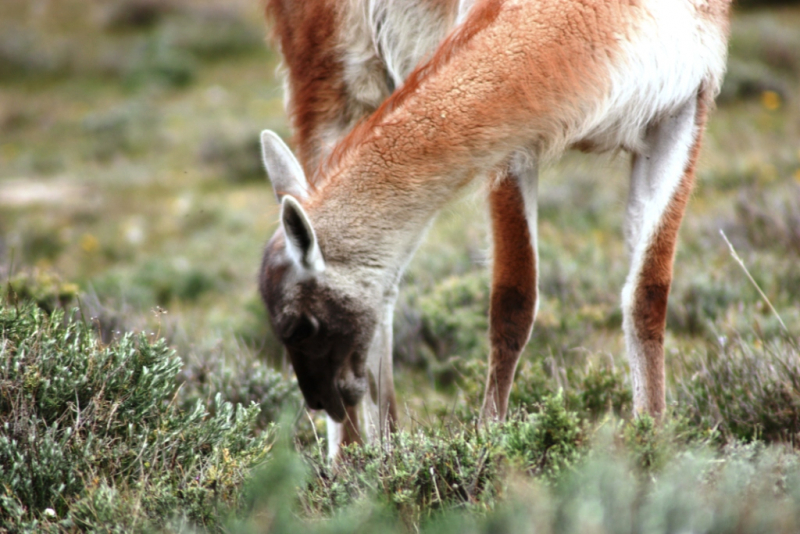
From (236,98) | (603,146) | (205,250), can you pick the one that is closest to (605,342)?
(603,146)

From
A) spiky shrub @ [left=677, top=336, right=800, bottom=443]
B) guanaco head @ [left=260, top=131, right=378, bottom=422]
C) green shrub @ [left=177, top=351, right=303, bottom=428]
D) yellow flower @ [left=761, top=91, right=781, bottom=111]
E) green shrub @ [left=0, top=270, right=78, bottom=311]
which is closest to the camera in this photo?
guanaco head @ [left=260, top=131, right=378, bottom=422]

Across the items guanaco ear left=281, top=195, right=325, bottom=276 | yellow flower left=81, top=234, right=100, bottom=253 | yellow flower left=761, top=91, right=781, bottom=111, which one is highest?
guanaco ear left=281, top=195, right=325, bottom=276

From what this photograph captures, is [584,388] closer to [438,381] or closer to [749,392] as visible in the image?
[749,392]

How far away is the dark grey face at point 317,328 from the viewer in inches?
114

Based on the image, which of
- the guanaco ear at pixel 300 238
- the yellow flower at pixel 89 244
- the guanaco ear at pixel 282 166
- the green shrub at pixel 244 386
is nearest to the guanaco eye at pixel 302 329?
the guanaco ear at pixel 300 238

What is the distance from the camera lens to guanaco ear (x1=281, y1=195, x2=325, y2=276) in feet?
8.67

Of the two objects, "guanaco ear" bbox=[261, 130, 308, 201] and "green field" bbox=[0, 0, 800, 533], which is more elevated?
"guanaco ear" bbox=[261, 130, 308, 201]

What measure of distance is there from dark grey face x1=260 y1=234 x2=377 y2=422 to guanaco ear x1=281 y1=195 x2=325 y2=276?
6 cm

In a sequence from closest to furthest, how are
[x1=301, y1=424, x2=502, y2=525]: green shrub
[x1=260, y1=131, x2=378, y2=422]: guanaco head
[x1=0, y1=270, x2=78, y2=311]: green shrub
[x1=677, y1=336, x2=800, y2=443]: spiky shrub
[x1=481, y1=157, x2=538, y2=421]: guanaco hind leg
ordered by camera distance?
[x1=301, y1=424, x2=502, y2=525]: green shrub
[x1=260, y1=131, x2=378, y2=422]: guanaco head
[x1=677, y1=336, x2=800, y2=443]: spiky shrub
[x1=481, y1=157, x2=538, y2=421]: guanaco hind leg
[x1=0, y1=270, x2=78, y2=311]: green shrub

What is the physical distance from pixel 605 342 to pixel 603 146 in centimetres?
164

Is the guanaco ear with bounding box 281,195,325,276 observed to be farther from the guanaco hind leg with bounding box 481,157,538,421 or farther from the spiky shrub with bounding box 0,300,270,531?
the guanaco hind leg with bounding box 481,157,538,421

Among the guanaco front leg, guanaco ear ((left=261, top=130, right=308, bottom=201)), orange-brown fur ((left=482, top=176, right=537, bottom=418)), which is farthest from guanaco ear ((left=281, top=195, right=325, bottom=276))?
orange-brown fur ((left=482, top=176, right=537, bottom=418))

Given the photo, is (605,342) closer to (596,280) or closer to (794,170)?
(596,280)

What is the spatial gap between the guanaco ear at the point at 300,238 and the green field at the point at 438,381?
1.99 feet
